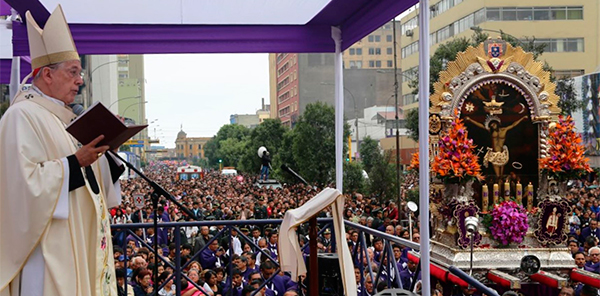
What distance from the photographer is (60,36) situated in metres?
4.20

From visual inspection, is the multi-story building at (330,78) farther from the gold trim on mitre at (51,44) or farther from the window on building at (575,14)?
the gold trim on mitre at (51,44)

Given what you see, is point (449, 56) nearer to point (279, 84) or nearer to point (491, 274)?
point (491, 274)

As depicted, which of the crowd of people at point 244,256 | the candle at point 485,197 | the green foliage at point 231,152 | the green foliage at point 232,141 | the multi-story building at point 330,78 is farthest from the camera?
the green foliage at point 232,141

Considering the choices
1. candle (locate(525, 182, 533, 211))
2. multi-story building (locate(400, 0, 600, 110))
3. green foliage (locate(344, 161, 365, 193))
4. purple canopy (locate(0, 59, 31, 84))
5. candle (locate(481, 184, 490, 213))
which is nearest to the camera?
purple canopy (locate(0, 59, 31, 84))

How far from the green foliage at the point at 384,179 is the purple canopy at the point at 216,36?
62.5 ft

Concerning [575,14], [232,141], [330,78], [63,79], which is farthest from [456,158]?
[232,141]

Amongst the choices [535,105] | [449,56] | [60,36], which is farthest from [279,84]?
[60,36]

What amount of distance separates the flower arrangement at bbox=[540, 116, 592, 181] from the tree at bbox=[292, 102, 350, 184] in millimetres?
22247

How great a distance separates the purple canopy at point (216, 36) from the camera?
7266 millimetres

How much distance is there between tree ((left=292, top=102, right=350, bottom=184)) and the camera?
36.8 metres

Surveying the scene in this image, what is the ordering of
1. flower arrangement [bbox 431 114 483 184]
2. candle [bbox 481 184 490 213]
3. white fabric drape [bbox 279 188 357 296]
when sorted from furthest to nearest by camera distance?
candle [bbox 481 184 490 213]
flower arrangement [bbox 431 114 483 184]
white fabric drape [bbox 279 188 357 296]

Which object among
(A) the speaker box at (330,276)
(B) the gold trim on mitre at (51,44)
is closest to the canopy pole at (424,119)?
(A) the speaker box at (330,276)

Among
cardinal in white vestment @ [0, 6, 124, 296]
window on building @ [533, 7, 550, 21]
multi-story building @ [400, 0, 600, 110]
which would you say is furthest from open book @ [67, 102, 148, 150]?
window on building @ [533, 7, 550, 21]

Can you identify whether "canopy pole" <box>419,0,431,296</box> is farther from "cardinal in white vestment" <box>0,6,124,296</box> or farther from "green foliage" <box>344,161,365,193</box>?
"green foliage" <box>344,161,365,193</box>
